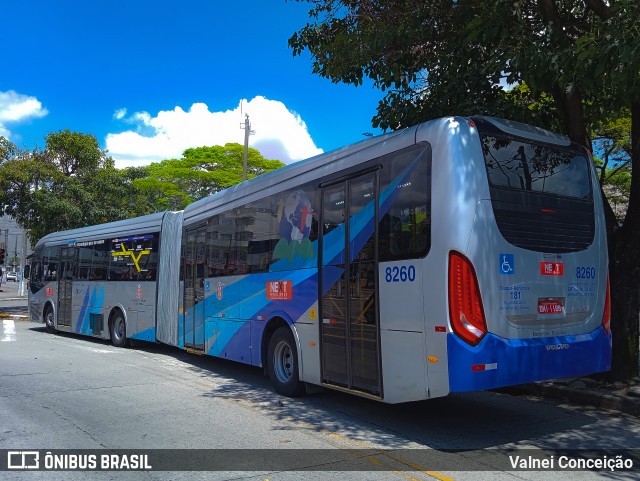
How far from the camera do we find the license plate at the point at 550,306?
228 inches

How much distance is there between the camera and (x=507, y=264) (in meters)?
5.58

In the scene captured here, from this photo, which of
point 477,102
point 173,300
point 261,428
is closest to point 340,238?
point 261,428

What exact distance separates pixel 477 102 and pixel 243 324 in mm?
5016

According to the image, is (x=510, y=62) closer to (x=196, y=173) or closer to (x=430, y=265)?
(x=430, y=265)

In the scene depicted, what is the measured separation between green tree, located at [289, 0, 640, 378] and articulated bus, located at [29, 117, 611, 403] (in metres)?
1.16

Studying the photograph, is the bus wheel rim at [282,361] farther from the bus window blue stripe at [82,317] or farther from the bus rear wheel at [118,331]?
the bus window blue stripe at [82,317]

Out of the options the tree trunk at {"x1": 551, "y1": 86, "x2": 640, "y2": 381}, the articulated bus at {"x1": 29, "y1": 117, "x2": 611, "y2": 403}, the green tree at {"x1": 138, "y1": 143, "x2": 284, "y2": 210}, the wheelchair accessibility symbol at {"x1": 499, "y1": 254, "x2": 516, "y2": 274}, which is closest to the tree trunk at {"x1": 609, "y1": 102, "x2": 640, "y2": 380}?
the tree trunk at {"x1": 551, "y1": 86, "x2": 640, "y2": 381}

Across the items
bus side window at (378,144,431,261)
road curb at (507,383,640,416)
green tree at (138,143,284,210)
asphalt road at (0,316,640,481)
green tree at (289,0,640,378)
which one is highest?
green tree at (138,143,284,210)

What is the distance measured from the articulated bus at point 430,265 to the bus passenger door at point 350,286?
22 millimetres

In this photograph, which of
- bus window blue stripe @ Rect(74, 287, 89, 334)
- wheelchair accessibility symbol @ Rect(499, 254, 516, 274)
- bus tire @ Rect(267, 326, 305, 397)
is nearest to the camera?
wheelchair accessibility symbol @ Rect(499, 254, 516, 274)

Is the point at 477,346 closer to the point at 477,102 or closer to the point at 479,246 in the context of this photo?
the point at 479,246

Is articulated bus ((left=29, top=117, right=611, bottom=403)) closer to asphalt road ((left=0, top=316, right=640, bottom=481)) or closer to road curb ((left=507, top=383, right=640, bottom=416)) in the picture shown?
asphalt road ((left=0, top=316, right=640, bottom=481))

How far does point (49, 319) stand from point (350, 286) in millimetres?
14510

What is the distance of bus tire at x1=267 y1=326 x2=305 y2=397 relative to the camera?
26.0 ft
